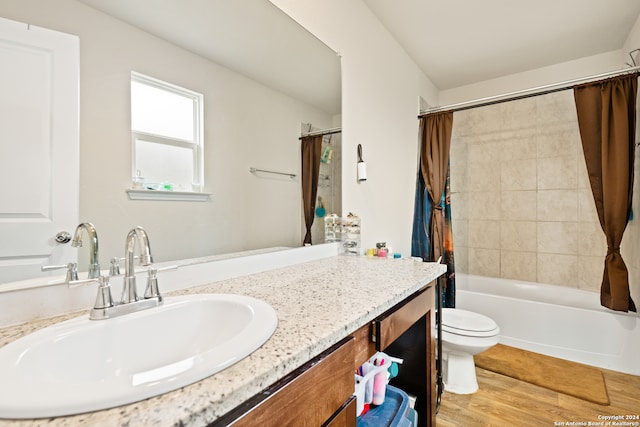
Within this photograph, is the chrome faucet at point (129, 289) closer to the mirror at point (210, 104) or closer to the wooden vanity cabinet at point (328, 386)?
the mirror at point (210, 104)

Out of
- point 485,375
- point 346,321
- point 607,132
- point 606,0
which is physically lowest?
point 485,375

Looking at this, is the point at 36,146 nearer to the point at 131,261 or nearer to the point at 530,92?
the point at 131,261

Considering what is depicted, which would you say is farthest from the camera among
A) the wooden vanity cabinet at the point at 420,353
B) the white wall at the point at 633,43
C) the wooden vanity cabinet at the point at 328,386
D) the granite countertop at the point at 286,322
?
the white wall at the point at 633,43

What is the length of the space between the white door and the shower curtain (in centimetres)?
252

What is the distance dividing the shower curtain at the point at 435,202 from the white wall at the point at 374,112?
0.31 ft

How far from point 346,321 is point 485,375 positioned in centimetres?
189

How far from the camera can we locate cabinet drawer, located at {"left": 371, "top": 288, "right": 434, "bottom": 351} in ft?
2.85

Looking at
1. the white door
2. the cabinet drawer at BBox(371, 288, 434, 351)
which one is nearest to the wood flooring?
the cabinet drawer at BBox(371, 288, 434, 351)

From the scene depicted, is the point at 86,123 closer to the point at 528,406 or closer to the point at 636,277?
the point at 528,406

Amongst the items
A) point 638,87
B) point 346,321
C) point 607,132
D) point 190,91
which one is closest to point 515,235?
point 607,132

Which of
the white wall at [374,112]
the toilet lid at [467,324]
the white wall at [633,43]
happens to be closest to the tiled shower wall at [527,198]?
the white wall at [633,43]

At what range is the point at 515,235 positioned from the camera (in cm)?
300

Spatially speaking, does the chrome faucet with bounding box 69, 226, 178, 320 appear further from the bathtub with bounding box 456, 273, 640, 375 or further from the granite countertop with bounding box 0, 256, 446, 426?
the bathtub with bounding box 456, 273, 640, 375

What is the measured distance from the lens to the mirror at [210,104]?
31.9 inches
